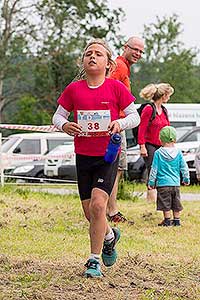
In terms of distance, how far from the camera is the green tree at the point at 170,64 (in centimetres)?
6600

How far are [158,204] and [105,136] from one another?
4.29m

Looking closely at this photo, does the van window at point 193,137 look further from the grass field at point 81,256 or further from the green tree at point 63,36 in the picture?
the green tree at point 63,36

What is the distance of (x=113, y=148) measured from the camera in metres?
5.91

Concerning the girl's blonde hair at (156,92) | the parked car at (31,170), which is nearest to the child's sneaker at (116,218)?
the girl's blonde hair at (156,92)

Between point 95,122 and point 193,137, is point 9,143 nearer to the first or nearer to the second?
point 193,137

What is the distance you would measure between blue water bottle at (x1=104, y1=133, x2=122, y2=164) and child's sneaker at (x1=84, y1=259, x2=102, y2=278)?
0.77 meters

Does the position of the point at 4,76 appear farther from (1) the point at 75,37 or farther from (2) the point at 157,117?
(2) the point at 157,117

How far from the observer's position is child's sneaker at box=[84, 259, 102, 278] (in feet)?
19.4

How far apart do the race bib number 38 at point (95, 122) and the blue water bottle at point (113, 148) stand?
0.44 ft

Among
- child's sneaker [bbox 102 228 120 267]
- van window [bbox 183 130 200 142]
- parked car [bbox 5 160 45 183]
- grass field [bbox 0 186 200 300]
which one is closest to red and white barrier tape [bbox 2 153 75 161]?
parked car [bbox 5 160 45 183]

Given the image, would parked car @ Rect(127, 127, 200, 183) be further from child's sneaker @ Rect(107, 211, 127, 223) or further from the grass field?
child's sneaker @ Rect(107, 211, 127, 223)

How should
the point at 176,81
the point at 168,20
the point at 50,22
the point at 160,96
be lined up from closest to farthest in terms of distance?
the point at 160,96
the point at 50,22
the point at 176,81
the point at 168,20

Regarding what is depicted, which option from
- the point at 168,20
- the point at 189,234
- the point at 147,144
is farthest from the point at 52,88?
the point at 189,234

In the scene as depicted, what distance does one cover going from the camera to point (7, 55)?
166ft
